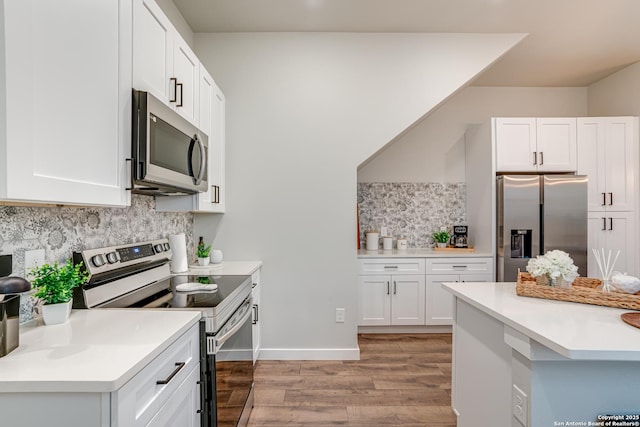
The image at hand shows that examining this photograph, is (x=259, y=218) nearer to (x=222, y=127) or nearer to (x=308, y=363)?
(x=222, y=127)

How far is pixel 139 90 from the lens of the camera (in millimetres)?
1465

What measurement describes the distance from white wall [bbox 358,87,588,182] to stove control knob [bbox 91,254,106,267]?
3.01 m

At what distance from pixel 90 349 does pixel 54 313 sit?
0.36 meters

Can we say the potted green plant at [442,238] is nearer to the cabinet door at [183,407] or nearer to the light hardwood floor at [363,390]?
the light hardwood floor at [363,390]

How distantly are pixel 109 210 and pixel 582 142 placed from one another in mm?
4148

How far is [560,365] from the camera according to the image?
3.99 feet

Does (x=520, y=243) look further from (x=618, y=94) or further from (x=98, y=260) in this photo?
(x=98, y=260)

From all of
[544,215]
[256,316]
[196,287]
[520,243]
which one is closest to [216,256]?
[256,316]

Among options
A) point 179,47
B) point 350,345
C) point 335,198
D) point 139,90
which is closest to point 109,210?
point 139,90

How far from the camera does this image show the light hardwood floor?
2.15m

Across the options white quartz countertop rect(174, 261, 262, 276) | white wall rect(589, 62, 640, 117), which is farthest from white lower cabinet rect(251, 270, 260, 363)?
white wall rect(589, 62, 640, 117)

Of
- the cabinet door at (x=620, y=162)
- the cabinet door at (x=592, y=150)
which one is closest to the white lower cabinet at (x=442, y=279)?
the cabinet door at (x=592, y=150)

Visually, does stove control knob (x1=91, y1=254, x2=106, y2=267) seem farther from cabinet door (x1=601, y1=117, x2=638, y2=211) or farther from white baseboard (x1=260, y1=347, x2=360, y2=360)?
cabinet door (x1=601, y1=117, x2=638, y2=211)

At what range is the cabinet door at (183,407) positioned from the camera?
108 centimetres
